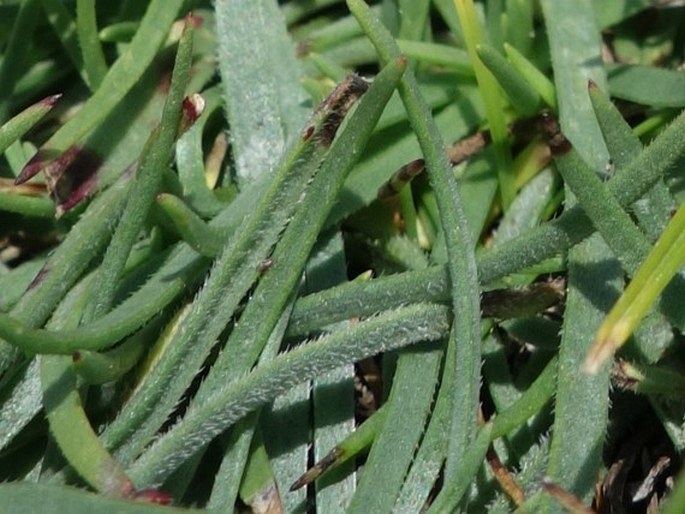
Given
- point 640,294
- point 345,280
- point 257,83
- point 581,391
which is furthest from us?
point 257,83

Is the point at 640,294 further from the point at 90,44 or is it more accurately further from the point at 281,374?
the point at 90,44

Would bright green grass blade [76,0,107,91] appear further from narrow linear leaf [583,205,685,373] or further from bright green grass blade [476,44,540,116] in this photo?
narrow linear leaf [583,205,685,373]

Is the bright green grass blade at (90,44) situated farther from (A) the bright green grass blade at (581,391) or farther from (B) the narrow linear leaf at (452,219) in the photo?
(A) the bright green grass blade at (581,391)

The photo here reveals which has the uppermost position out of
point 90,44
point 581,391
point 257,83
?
point 90,44

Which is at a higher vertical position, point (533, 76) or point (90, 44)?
point (90, 44)

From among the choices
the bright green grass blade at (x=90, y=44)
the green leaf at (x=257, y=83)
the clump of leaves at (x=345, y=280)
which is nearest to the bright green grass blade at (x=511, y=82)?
the clump of leaves at (x=345, y=280)

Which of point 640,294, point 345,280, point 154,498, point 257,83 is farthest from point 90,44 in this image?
point 640,294

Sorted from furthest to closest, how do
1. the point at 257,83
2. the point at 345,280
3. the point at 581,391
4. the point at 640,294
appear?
the point at 257,83 → the point at 345,280 → the point at 581,391 → the point at 640,294

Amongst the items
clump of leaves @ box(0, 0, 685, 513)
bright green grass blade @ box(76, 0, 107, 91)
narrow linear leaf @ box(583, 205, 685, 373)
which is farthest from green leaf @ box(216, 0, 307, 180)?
narrow linear leaf @ box(583, 205, 685, 373)

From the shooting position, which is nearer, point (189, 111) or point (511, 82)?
point (189, 111)
